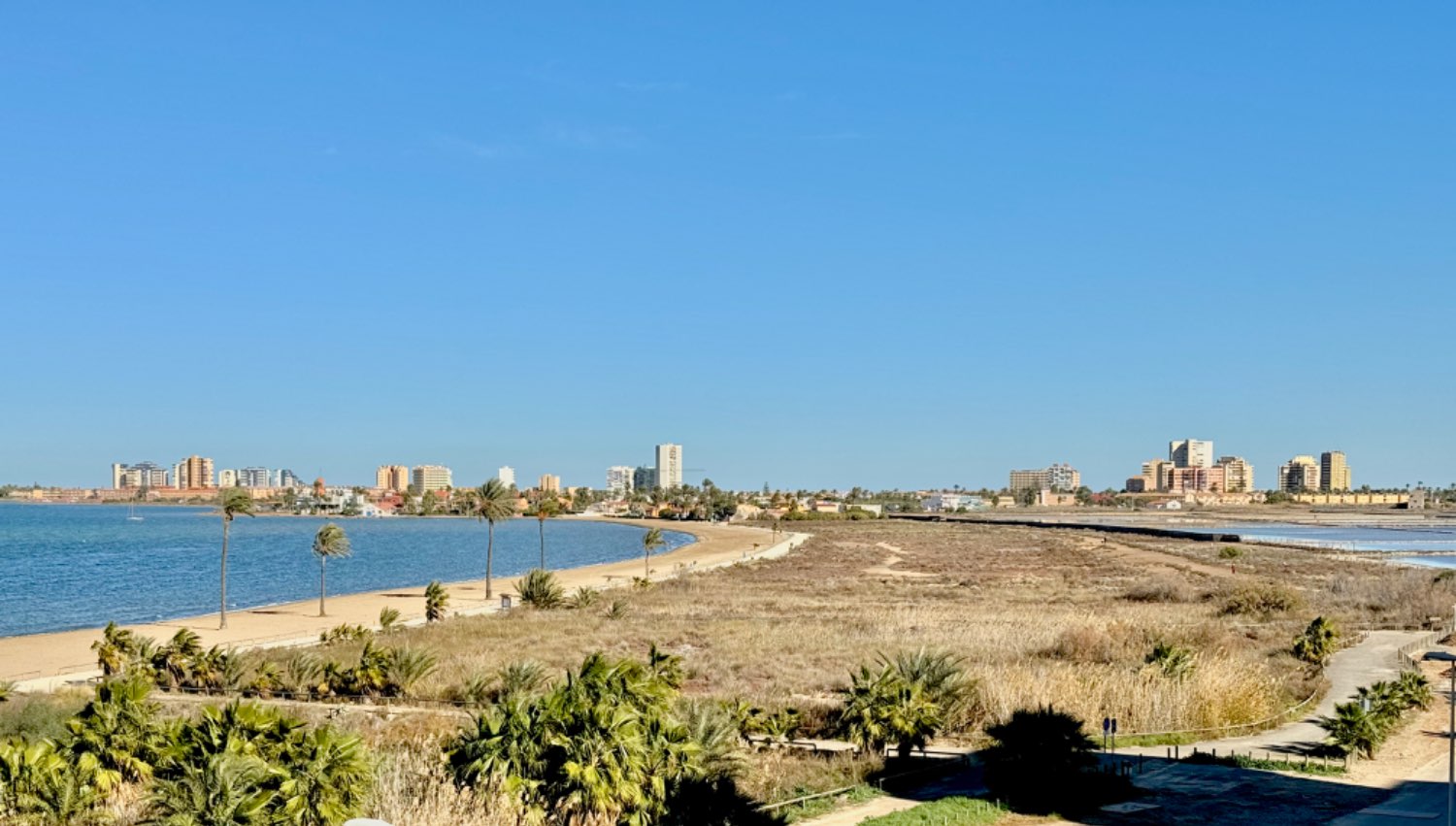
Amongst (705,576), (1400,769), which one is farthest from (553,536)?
(1400,769)

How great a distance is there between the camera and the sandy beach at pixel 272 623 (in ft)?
128

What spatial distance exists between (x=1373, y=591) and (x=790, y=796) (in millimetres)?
45362

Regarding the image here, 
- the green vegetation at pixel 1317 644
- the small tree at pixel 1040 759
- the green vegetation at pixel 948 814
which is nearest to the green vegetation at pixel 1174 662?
the small tree at pixel 1040 759

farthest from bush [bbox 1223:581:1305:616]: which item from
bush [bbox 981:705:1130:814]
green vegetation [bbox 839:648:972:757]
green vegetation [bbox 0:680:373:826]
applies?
green vegetation [bbox 0:680:373:826]

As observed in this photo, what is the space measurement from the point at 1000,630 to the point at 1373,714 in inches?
693

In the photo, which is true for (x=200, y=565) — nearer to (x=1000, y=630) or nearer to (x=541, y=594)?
(x=541, y=594)

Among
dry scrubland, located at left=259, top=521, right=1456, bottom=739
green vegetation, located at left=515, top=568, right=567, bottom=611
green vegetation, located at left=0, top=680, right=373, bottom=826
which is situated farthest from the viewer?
green vegetation, located at left=515, top=568, right=567, bottom=611

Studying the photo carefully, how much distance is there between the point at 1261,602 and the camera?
4938 centimetres

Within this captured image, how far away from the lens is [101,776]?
51.2 feet

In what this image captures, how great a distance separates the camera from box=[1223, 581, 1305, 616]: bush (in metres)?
48.8

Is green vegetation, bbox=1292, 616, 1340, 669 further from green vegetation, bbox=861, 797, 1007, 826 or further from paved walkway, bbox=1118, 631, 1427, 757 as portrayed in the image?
green vegetation, bbox=861, 797, 1007, 826

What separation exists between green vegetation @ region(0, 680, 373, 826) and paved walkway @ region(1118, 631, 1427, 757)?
14794 millimetres

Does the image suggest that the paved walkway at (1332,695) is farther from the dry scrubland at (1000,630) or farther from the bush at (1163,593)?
the bush at (1163,593)

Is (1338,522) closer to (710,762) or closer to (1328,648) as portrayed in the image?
(1328,648)
